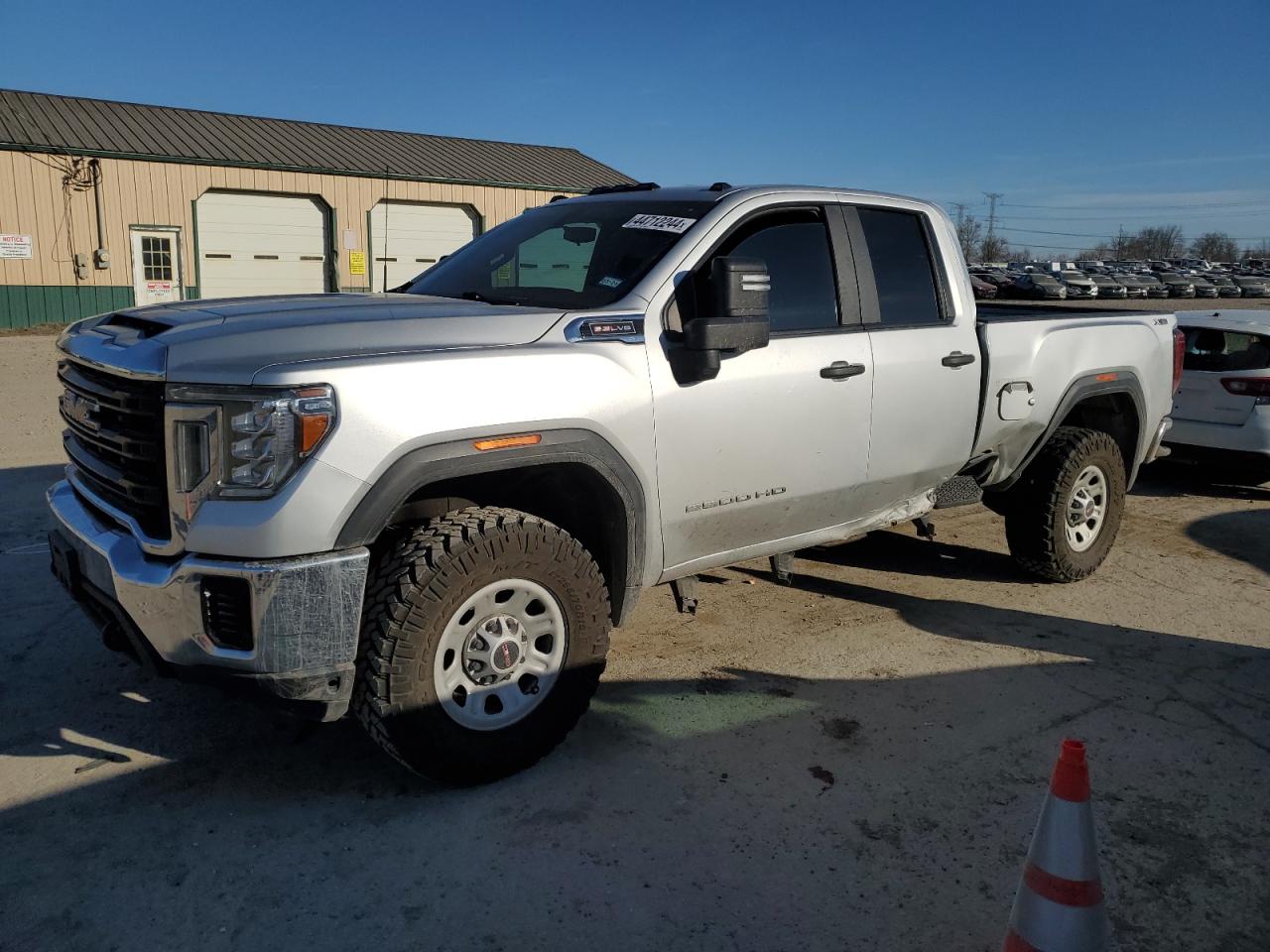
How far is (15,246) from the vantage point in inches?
896

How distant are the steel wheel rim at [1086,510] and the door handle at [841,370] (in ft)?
6.66

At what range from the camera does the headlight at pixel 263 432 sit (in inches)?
115

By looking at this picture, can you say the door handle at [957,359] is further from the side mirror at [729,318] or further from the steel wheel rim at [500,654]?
the steel wheel rim at [500,654]

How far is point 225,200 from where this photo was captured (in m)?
25.0

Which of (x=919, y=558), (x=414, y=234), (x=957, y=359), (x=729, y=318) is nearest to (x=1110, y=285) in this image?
(x=414, y=234)

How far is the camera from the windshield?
13.2 feet

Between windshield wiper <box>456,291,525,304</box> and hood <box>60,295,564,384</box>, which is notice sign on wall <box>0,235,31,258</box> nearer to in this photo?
hood <box>60,295,564,384</box>

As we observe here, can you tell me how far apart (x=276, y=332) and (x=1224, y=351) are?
7.97m

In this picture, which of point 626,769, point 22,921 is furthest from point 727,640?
point 22,921

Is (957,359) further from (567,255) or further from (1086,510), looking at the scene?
(567,255)

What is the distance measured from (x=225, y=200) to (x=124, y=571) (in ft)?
80.2

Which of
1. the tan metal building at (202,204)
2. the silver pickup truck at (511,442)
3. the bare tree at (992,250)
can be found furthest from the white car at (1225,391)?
the bare tree at (992,250)

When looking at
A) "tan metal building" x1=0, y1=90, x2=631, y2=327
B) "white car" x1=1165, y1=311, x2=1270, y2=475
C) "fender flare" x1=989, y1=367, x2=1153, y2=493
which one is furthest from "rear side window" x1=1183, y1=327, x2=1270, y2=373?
"tan metal building" x1=0, y1=90, x2=631, y2=327

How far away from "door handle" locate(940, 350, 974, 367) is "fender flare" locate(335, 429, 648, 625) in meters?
1.88
